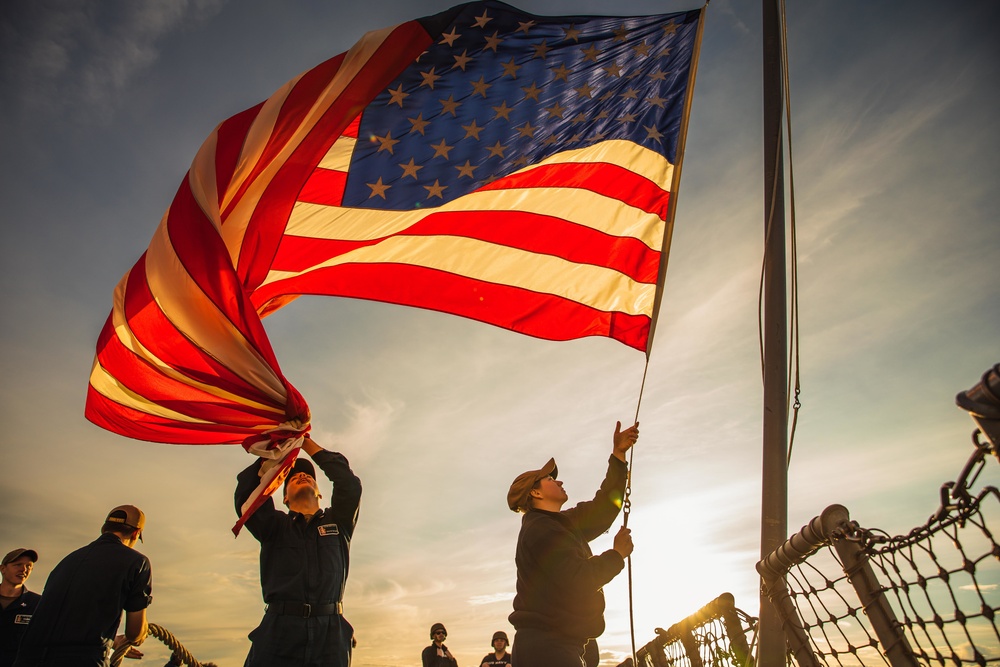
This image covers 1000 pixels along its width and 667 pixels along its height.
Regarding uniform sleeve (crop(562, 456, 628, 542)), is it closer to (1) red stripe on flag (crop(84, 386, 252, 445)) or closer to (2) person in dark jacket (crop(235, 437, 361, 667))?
(2) person in dark jacket (crop(235, 437, 361, 667))

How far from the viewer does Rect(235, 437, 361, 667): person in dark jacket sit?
11.0 ft

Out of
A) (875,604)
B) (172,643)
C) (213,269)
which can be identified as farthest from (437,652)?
(875,604)

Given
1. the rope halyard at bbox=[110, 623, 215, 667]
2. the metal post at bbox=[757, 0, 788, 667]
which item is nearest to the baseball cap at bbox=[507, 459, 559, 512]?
the metal post at bbox=[757, 0, 788, 667]

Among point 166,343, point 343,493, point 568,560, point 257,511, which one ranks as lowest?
point 568,560

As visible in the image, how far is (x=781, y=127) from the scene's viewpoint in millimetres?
4332

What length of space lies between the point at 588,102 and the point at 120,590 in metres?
4.93

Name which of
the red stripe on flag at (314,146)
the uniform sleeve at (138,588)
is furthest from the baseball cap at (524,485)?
the red stripe on flag at (314,146)

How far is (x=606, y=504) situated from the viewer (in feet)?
Result: 13.6

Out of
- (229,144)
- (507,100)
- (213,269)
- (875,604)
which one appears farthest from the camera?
(507,100)

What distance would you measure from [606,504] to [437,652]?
697 cm

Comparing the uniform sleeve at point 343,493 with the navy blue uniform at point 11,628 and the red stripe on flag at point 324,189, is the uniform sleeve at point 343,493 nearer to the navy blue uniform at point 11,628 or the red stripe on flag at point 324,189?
the red stripe on flag at point 324,189

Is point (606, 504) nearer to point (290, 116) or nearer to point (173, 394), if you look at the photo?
point (173, 394)

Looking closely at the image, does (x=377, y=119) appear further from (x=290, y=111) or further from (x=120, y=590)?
(x=120, y=590)

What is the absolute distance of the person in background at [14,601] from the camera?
5.19 metres
